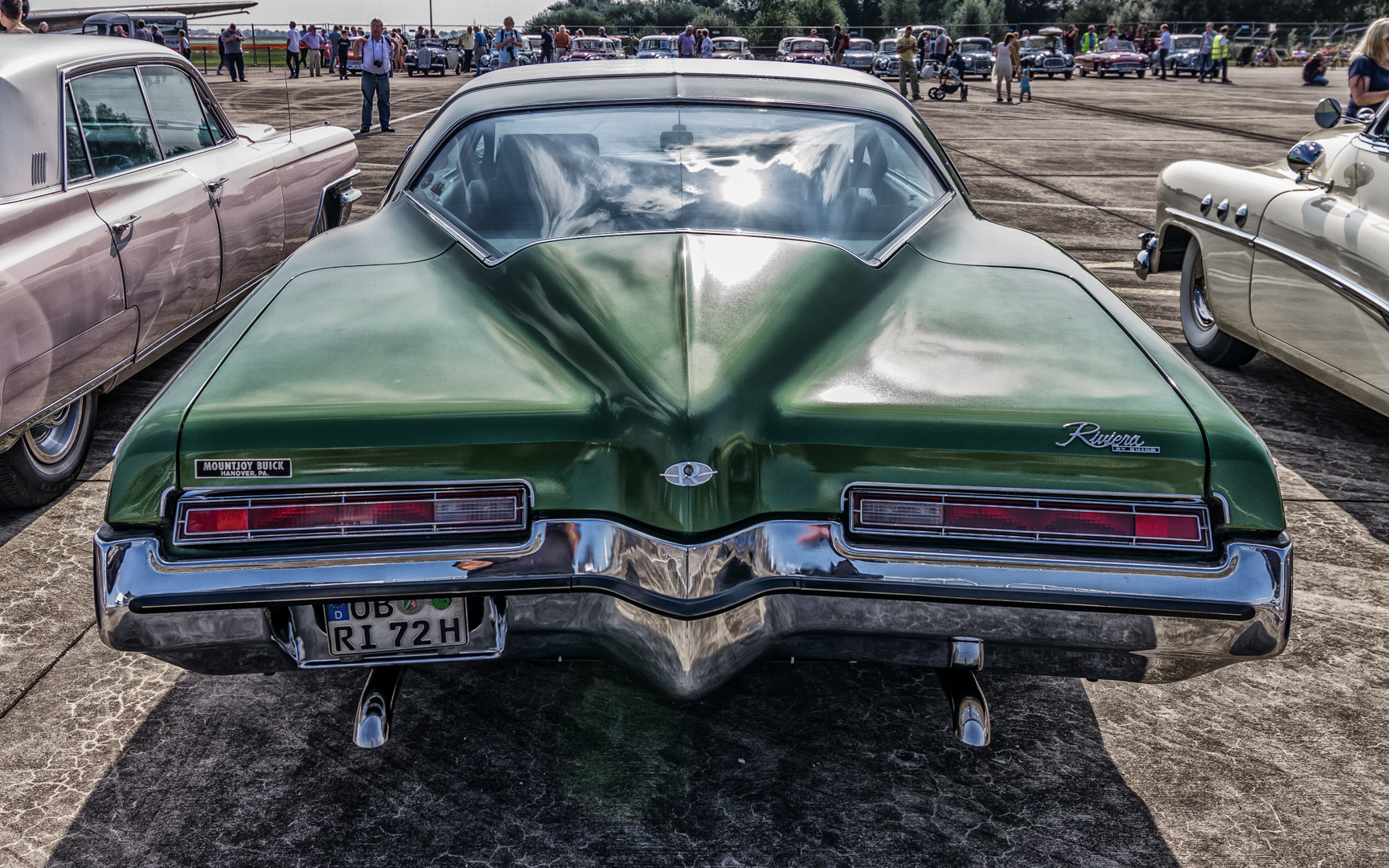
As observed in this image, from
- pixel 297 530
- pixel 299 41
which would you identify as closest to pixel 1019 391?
pixel 297 530

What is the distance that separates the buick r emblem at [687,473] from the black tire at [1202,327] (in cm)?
462

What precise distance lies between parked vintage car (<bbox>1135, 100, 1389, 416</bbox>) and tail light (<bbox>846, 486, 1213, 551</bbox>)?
9.05ft

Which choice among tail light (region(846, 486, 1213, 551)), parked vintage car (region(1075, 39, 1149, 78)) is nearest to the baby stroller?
parked vintage car (region(1075, 39, 1149, 78))

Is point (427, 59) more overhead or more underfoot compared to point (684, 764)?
more overhead

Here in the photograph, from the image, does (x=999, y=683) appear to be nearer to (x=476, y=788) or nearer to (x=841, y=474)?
(x=841, y=474)

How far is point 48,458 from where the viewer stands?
13.9 feet

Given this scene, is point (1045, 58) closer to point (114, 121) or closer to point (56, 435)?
point (114, 121)

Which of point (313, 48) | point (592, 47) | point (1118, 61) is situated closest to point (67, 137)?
point (592, 47)

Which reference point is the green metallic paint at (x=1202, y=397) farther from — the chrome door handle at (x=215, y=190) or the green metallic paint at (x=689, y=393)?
the chrome door handle at (x=215, y=190)

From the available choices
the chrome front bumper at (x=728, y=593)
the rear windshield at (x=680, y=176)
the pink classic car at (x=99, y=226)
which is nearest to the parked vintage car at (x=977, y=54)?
the pink classic car at (x=99, y=226)

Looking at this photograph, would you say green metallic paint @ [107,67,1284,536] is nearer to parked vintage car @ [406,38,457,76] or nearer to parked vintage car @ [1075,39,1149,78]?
parked vintage car @ [406,38,457,76]

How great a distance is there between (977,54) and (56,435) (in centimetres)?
3653

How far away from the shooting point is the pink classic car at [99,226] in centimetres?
374

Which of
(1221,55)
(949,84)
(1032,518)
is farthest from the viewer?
(1221,55)
